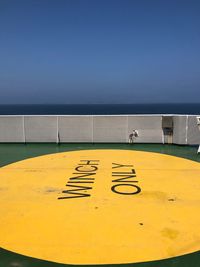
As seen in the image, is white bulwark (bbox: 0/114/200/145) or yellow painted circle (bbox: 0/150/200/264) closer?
yellow painted circle (bbox: 0/150/200/264)

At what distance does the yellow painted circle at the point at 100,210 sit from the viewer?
3.38 m

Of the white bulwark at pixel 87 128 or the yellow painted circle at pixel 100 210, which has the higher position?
the white bulwark at pixel 87 128

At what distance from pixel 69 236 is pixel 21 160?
4536 millimetres

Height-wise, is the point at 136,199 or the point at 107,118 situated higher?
the point at 107,118

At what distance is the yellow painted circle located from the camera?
11.1 ft

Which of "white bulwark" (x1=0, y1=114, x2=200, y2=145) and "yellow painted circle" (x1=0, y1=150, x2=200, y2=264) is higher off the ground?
"white bulwark" (x1=0, y1=114, x2=200, y2=145)

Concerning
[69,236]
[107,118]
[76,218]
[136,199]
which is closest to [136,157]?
[107,118]

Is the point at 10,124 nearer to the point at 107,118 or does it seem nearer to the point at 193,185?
the point at 107,118

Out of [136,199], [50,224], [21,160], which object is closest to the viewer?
[50,224]

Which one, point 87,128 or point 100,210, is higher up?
point 87,128

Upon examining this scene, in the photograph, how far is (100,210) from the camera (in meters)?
4.47

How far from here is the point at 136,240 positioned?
11.7 feet

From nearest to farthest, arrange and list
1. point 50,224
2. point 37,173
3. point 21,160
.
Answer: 1. point 50,224
2. point 37,173
3. point 21,160

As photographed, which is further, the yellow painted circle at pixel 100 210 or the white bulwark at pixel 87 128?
the white bulwark at pixel 87 128
